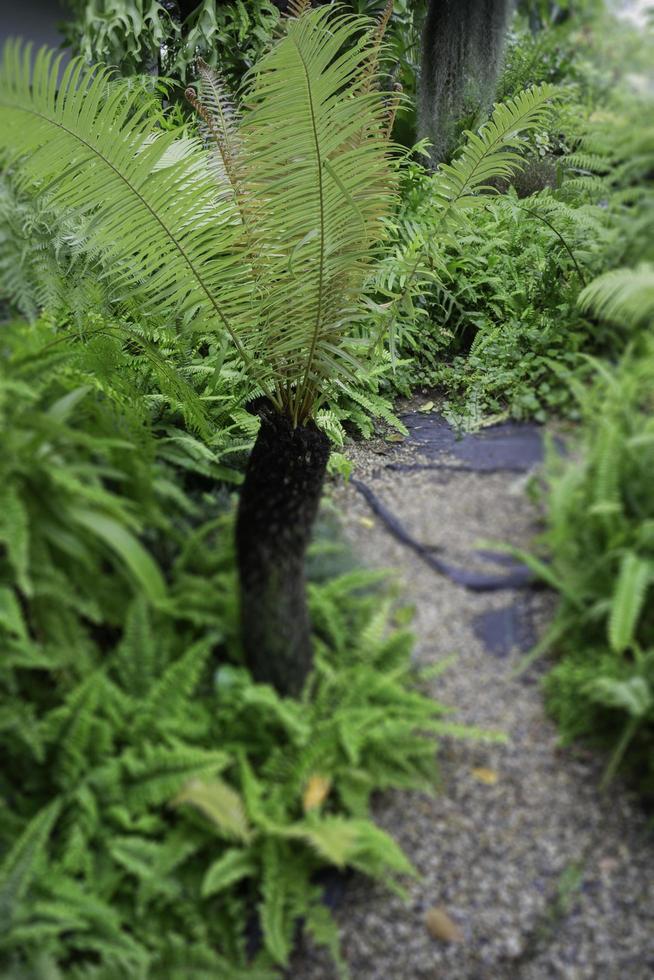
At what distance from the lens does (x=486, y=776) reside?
5.00 feet

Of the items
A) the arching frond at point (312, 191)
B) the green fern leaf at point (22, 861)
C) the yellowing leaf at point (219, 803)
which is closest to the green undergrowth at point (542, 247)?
the arching frond at point (312, 191)

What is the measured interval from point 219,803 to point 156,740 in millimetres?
237

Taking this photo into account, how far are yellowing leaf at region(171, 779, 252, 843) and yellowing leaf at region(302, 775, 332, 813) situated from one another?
0.13 m

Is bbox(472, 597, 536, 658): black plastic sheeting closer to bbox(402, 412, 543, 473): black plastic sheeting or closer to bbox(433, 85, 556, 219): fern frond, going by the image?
bbox(402, 412, 543, 473): black plastic sheeting

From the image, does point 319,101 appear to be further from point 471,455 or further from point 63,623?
point 63,623

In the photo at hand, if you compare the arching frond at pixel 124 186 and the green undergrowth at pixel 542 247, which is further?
the arching frond at pixel 124 186

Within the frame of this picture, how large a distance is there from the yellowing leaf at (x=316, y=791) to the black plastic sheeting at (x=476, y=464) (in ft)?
1.54

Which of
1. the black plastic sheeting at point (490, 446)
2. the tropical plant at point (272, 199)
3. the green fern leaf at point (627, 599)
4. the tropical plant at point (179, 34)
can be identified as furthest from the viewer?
the tropical plant at point (179, 34)

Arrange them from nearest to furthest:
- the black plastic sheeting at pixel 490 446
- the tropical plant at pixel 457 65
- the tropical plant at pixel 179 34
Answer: the black plastic sheeting at pixel 490 446 → the tropical plant at pixel 457 65 → the tropical plant at pixel 179 34

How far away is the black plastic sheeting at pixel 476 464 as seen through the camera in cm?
151

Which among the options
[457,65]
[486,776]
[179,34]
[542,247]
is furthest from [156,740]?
[179,34]

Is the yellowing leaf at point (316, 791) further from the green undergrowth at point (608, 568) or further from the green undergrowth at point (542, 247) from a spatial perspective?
the green undergrowth at point (542, 247)

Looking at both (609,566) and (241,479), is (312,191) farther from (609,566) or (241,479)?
(609,566)

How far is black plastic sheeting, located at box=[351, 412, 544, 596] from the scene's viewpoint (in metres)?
1.51
